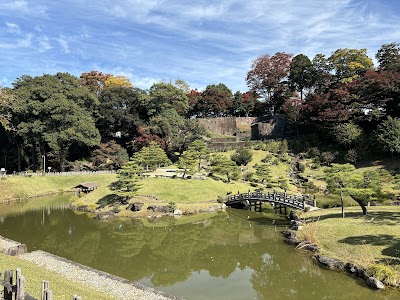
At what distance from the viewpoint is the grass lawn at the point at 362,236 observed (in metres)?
16.1

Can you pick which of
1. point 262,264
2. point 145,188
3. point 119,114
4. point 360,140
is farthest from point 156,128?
point 262,264

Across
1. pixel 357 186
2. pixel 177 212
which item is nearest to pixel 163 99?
pixel 177 212

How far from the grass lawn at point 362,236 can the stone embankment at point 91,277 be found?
10.2 meters

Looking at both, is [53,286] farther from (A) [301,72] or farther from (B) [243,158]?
(A) [301,72]

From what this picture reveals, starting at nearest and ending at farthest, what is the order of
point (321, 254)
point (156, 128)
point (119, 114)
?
1. point (321, 254)
2. point (156, 128)
3. point (119, 114)

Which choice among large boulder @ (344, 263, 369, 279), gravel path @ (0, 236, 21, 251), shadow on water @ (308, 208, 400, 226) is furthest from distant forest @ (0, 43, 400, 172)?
large boulder @ (344, 263, 369, 279)

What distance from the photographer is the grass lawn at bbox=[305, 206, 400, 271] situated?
16.1 m

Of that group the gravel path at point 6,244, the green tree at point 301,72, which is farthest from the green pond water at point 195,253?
the green tree at point 301,72

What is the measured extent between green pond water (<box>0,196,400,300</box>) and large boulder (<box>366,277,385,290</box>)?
26cm

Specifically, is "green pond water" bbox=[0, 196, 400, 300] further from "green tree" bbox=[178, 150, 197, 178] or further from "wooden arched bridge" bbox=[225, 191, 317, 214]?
"green tree" bbox=[178, 150, 197, 178]

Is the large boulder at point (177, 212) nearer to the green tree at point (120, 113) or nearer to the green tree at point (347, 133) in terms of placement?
the green tree at point (120, 113)

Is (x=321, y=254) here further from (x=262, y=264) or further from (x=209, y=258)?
(x=209, y=258)

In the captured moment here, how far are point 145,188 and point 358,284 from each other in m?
23.4

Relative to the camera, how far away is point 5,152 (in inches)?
2042
